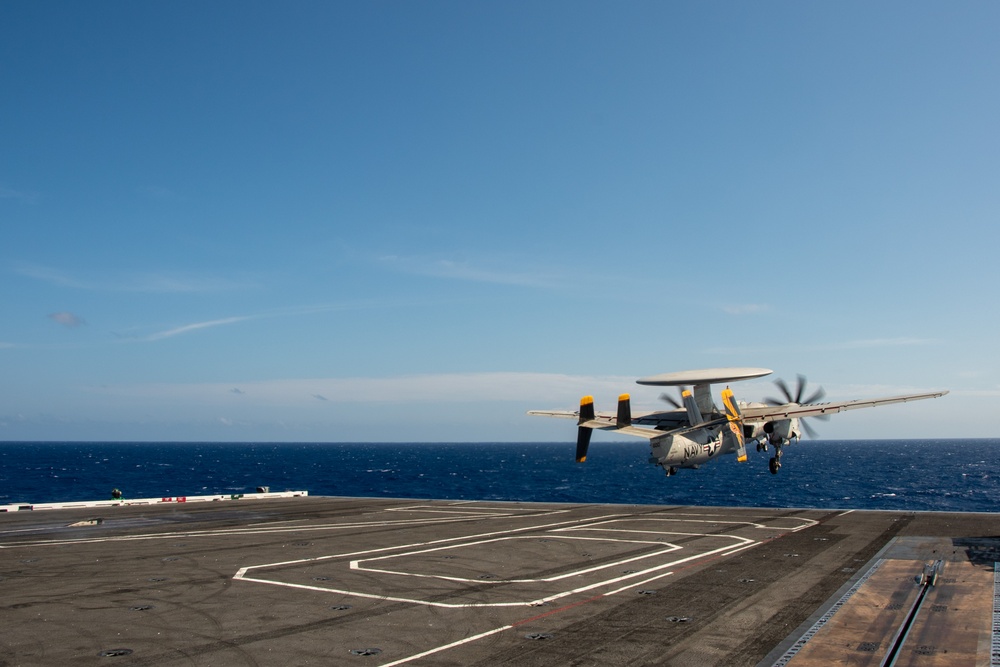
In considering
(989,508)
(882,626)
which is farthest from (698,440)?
(989,508)

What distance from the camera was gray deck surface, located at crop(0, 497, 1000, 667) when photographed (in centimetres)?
2208

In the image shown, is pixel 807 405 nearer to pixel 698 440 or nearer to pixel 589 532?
pixel 698 440

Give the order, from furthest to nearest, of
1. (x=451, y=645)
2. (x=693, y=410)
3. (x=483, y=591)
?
(x=693, y=410) → (x=483, y=591) → (x=451, y=645)

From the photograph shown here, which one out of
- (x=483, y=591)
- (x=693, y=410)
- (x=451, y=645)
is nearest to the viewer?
(x=451, y=645)

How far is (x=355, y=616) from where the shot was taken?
26.1 meters

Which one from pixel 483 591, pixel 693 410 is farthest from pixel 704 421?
pixel 483 591

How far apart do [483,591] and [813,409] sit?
2269 cm

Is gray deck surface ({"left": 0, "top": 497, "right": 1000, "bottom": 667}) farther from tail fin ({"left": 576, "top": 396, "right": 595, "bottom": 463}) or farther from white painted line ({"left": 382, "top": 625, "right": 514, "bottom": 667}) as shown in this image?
tail fin ({"left": 576, "top": 396, "right": 595, "bottom": 463})

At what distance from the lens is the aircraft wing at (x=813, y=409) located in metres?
41.0

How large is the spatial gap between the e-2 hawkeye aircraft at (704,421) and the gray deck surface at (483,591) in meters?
5.69

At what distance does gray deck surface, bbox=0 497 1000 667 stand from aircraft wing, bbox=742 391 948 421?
25.1ft

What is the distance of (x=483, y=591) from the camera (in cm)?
3038

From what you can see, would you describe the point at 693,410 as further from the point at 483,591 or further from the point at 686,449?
the point at 483,591

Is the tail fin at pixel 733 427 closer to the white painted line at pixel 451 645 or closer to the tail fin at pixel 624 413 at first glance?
the tail fin at pixel 624 413
